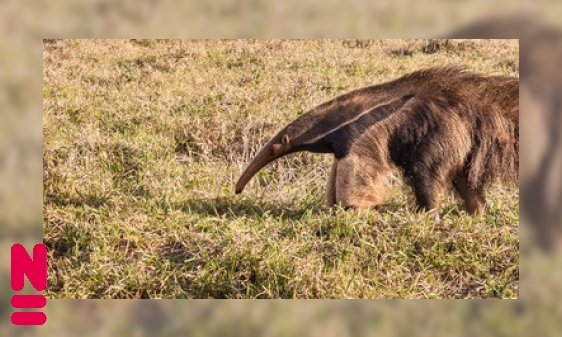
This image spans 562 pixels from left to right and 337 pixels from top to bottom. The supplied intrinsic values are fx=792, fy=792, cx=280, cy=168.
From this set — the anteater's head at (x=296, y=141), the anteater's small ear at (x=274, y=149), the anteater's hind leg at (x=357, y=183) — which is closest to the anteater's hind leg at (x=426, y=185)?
the anteater's hind leg at (x=357, y=183)

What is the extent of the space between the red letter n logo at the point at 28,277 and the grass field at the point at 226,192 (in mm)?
66

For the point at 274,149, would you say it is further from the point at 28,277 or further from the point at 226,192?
the point at 28,277

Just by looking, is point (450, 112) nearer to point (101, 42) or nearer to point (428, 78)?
point (428, 78)

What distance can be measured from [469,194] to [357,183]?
0.74 m

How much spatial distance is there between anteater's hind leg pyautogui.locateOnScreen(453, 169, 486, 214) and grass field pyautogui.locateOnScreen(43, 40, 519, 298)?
0.06 metres

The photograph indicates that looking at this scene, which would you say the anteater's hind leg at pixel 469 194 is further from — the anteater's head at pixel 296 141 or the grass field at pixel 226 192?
the anteater's head at pixel 296 141

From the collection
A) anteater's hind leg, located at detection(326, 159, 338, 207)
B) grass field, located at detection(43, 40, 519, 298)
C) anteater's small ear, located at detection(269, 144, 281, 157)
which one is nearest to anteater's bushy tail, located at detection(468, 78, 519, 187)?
grass field, located at detection(43, 40, 519, 298)

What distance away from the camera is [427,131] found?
5.18m

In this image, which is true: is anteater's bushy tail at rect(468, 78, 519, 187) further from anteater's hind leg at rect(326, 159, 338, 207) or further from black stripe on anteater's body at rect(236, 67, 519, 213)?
anteater's hind leg at rect(326, 159, 338, 207)

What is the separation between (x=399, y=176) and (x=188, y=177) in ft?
4.55

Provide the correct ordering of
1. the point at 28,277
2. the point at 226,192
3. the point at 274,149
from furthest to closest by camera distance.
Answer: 1. the point at 274,149
2. the point at 226,192
3. the point at 28,277

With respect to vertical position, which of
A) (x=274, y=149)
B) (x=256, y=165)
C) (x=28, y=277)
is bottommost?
(x=28, y=277)

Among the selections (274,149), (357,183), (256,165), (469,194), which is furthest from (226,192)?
(469,194)
